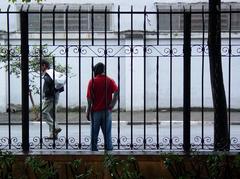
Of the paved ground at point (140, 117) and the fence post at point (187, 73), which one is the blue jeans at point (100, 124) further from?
the paved ground at point (140, 117)

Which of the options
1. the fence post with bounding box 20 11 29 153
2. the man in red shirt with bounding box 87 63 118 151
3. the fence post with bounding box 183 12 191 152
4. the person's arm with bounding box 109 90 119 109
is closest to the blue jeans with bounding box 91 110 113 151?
the man in red shirt with bounding box 87 63 118 151

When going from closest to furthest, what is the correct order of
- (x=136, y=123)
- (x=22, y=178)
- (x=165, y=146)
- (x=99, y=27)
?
(x=22, y=178) < (x=165, y=146) < (x=136, y=123) < (x=99, y=27)

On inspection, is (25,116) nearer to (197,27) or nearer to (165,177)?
(165,177)

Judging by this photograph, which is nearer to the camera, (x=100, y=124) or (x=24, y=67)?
(x=24, y=67)

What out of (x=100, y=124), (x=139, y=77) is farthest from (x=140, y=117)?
(x=100, y=124)

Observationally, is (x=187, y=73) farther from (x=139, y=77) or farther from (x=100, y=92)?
(x=139, y=77)

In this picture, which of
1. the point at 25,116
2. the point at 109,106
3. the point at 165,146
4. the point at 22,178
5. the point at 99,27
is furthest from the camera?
the point at 99,27

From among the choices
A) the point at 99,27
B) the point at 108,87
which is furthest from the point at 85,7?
the point at 108,87

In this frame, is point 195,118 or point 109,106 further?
point 195,118

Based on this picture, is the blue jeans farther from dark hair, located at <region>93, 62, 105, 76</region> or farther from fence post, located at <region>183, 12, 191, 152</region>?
fence post, located at <region>183, 12, 191, 152</region>

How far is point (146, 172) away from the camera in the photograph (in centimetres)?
778

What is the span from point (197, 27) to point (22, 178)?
15.9m

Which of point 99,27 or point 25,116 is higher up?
point 99,27

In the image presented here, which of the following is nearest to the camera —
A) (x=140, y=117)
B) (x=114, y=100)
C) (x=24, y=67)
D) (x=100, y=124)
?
(x=24, y=67)
